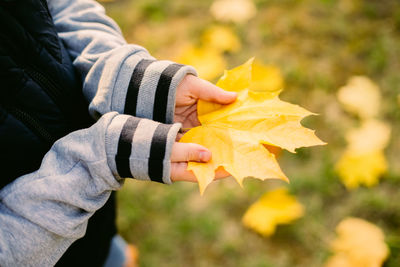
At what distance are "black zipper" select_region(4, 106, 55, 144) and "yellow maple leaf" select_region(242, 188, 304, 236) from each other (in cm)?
94

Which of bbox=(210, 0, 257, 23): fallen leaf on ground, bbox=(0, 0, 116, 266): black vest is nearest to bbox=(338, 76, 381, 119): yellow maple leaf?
bbox=(210, 0, 257, 23): fallen leaf on ground

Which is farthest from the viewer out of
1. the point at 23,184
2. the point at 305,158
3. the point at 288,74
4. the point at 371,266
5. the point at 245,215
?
the point at 288,74

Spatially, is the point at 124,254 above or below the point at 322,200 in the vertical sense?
below

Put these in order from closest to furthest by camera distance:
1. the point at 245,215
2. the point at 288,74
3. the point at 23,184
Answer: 1. the point at 23,184
2. the point at 245,215
3. the point at 288,74

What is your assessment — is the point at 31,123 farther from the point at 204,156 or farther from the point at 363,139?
the point at 363,139

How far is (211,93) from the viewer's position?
900 mm

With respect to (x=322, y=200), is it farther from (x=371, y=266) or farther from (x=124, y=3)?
(x=124, y=3)

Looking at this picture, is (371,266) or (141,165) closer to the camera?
(141,165)

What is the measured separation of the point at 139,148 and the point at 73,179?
0.51ft

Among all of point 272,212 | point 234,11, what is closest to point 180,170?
point 272,212

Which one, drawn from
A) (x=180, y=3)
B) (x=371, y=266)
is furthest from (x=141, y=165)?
(x=180, y=3)

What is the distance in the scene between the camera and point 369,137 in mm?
1605

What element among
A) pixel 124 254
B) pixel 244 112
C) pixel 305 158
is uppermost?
pixel 244 112

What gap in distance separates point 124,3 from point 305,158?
1477 millimetres
